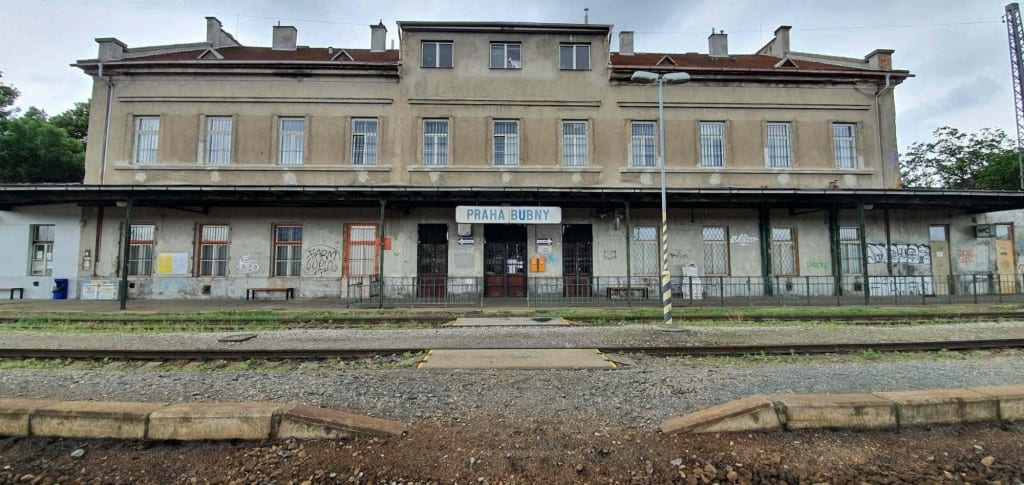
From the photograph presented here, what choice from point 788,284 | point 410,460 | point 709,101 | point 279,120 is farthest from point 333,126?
point 788,284

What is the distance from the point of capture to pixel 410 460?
3355 mm

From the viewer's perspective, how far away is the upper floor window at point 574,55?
63.9 ft

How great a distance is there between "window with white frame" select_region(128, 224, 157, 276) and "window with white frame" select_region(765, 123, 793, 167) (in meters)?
25.7

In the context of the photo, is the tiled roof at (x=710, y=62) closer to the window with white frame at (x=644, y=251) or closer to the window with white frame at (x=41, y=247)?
the window with white frame at (x=644, y=251)

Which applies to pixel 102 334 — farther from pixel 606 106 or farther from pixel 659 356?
pixel 606 106

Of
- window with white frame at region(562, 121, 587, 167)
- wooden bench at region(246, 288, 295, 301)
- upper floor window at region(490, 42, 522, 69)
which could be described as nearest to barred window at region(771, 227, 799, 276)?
window with white frame at region(562, 121, 587, 167)

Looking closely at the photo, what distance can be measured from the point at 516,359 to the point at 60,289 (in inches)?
793

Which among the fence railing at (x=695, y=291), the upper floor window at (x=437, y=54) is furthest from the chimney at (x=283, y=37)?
the fence railing at (x=695, y=291)

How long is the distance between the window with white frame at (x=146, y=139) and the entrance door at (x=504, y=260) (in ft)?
46.9

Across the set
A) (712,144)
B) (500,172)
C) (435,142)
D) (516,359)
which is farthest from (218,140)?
(712,144)

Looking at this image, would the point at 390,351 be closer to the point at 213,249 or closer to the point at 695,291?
the point at 695,291

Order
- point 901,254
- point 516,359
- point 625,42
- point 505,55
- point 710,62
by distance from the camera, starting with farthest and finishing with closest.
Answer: point 625,42 → point 710,62 → point 505,55 → point 901,254 → point 516,359

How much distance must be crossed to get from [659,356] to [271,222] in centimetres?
1624

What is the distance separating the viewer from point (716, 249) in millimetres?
18406
